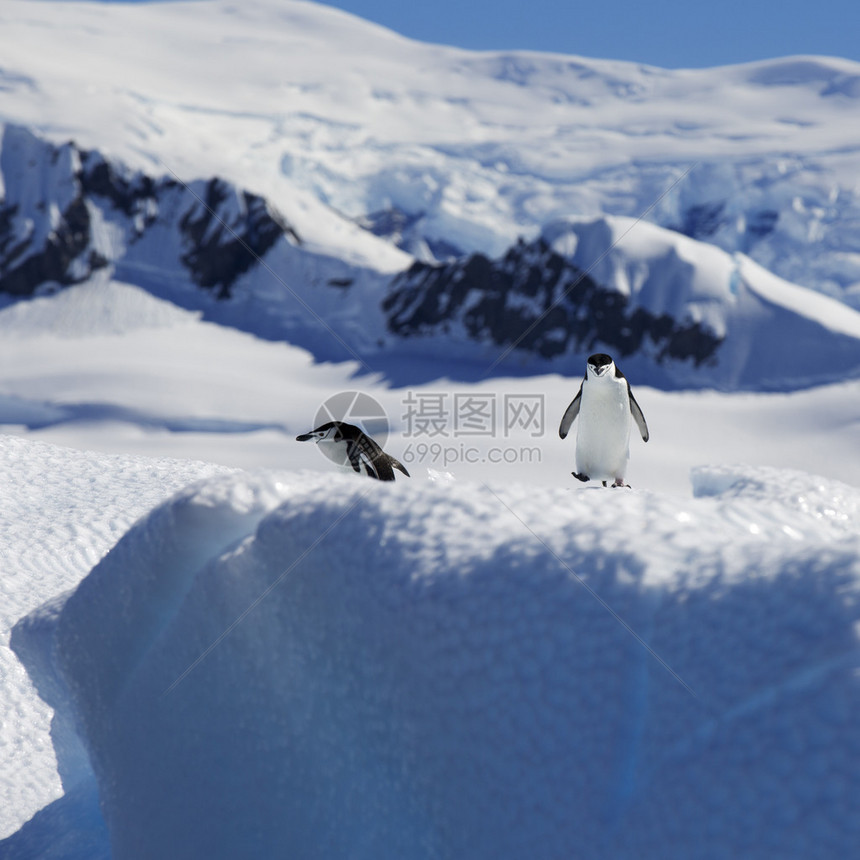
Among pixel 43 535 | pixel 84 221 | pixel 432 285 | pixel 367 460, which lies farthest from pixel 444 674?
pixel 84 221

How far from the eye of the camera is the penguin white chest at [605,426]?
338 centimetres

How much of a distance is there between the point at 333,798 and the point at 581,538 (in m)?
0.80

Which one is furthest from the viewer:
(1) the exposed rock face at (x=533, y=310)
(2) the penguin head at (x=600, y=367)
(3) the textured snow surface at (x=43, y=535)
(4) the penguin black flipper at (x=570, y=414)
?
(1) the exposed rock face at (x=533, y=310)

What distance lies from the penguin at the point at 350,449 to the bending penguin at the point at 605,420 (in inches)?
32.4

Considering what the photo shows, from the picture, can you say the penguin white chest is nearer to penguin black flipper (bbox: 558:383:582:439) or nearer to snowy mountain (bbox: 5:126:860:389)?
penguin black flipper (bbox: 558:383:582:439)

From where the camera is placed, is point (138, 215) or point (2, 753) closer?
point (2, 753)

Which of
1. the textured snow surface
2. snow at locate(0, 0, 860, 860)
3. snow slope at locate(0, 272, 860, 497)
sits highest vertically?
snow at locate(0, 0, 860, 860)

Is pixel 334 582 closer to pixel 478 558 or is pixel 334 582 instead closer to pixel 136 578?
pixel 478 558

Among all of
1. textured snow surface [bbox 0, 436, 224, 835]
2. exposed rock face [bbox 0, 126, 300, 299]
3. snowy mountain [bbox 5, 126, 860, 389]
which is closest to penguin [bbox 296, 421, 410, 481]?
textured snow surface [bbox 0, 436, 224, 835]

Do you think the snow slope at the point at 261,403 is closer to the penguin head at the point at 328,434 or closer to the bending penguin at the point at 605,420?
the bending penguin at the point at 605,420

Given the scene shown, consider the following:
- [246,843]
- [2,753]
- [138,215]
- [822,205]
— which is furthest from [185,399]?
[822,205]

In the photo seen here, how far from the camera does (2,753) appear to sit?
9.90 ft

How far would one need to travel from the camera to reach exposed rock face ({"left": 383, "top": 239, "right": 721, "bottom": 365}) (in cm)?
2412

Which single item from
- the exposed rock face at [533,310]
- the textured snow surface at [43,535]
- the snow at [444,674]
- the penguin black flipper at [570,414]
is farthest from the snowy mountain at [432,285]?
the snow at [444,674]
